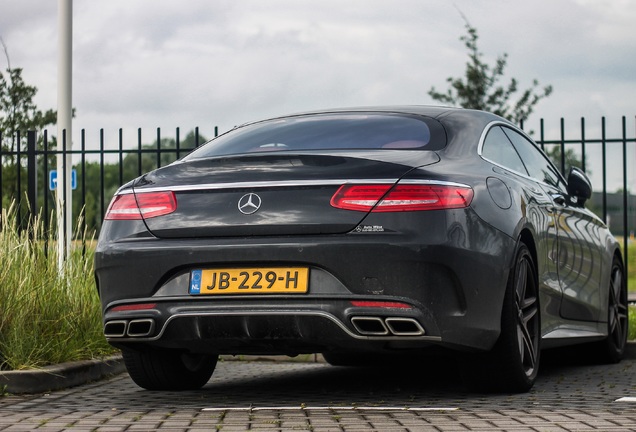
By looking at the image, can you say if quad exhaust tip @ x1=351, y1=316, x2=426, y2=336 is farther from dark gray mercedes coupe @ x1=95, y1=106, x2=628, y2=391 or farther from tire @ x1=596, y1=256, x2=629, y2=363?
tire @ x1=596, y1=256, x2=629, y2=363

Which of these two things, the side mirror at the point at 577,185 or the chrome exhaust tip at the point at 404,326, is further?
the side mirror at the point at 577,185

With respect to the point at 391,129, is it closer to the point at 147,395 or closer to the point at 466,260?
the point at 466,260

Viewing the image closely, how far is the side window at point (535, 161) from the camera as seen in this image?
695 cm

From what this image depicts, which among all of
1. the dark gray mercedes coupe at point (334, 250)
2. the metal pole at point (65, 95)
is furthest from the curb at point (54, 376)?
the metal pole at point (65, 95)

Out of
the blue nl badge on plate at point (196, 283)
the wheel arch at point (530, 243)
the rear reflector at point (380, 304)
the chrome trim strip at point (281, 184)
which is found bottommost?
the rear reflector at point (380, 304)

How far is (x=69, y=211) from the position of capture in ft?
36.7

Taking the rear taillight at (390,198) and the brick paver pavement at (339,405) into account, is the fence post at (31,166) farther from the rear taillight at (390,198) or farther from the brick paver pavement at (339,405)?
the rear taillight at (390,198)

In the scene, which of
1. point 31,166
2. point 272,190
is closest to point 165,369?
point 272,190

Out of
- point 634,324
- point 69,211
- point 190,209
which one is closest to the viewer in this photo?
point 190,209

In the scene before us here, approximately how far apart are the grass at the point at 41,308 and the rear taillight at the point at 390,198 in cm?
269

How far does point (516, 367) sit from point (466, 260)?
86 cm

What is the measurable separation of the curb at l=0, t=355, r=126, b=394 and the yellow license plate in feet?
5.85

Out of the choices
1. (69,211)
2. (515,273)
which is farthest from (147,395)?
(69,211)

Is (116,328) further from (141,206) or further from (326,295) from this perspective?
(326,295)
